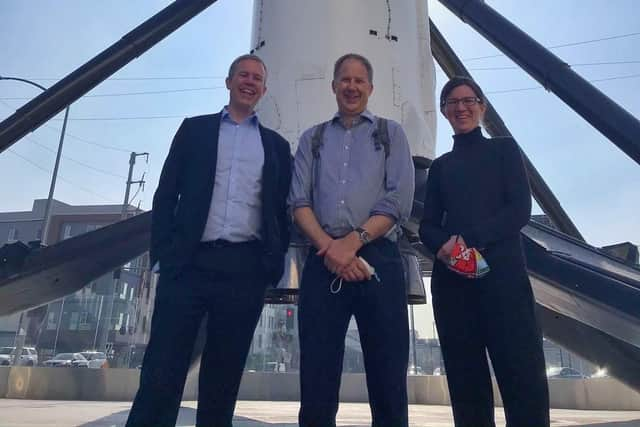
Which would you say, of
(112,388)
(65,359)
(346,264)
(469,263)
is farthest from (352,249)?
(65,359)

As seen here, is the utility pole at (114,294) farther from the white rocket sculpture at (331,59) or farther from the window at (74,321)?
the white rocket sculpture at (331,59)

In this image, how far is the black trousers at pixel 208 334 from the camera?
209cm

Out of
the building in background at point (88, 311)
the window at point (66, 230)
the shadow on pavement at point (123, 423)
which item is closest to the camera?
the shadow on pavement at point (123, 423)

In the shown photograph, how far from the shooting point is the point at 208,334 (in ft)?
7.19

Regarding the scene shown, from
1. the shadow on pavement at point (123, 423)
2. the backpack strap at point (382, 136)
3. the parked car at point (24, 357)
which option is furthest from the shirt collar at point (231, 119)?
the parked car at point (24, 357)

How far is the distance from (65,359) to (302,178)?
970 inches

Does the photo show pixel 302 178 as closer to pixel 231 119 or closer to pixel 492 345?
pixel 231 119

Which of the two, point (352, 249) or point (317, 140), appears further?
point (317, 140)

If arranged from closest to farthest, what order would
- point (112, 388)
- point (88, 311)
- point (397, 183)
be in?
1. point (397, 183)
2. point (112, 388)
3. point (88, 311)

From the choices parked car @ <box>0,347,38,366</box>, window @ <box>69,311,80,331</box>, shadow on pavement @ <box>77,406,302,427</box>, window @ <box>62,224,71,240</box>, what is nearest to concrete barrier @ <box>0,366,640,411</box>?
shadow on pavement @ <box>77,406,302,427</box>

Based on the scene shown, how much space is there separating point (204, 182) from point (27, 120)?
4128 mm

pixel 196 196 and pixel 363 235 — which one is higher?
pixel 196 196

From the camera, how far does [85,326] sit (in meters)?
16.6

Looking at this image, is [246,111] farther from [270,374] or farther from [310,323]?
[270,374]
